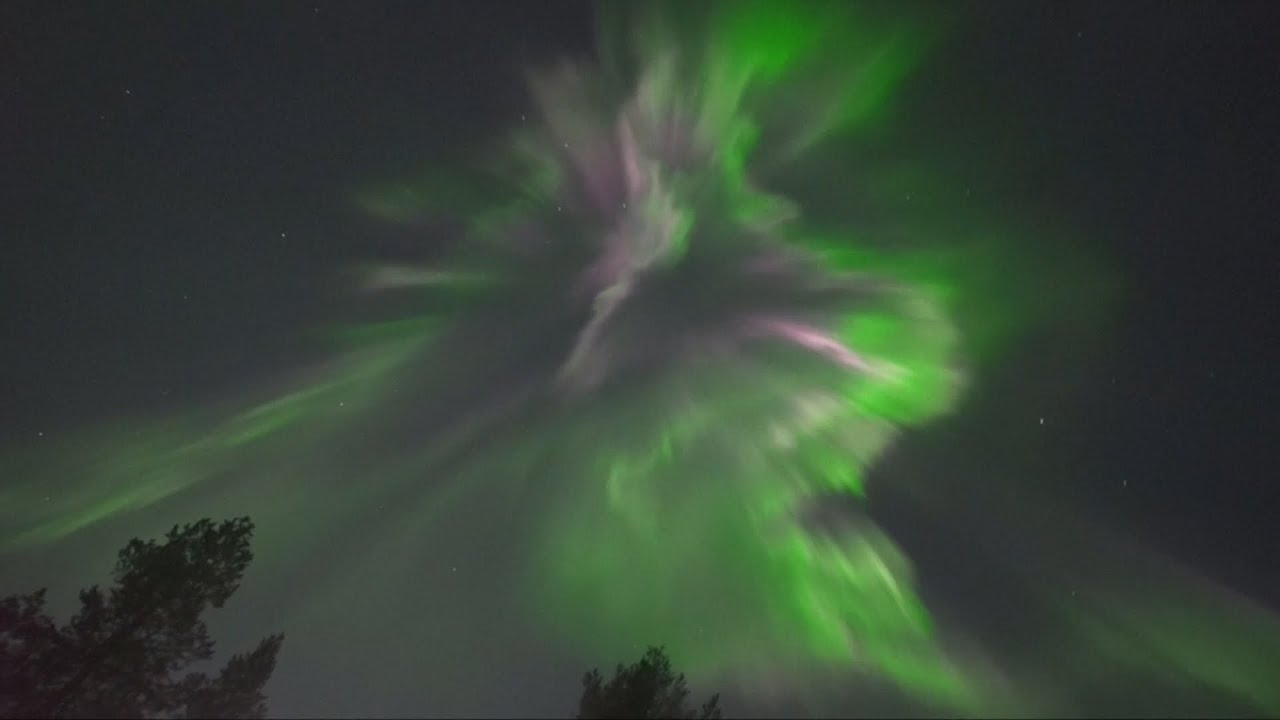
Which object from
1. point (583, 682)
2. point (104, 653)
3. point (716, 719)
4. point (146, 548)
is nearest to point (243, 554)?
point (146, 548)

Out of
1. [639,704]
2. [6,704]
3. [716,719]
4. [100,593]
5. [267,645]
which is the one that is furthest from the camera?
[267,645]

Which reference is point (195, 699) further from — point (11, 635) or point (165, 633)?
point (11, 635)

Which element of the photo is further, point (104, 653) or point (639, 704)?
point (639, 704)

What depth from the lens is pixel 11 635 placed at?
1867 cm

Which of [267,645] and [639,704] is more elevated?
[267,645]

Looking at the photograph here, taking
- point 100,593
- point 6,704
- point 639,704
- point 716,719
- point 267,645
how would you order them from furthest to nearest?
point 267,645, point 716,719, point 639,704, point 100,593, point 6,704

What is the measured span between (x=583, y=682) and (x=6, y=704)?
17906 mm

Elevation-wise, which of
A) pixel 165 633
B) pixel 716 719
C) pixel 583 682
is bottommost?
pixel 716 719

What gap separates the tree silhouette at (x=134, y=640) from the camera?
18.6m

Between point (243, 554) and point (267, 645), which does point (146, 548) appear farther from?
point (267, 645)

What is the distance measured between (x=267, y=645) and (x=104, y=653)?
6858 millimetres

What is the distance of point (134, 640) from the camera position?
1964 cm

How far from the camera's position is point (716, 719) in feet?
74.7

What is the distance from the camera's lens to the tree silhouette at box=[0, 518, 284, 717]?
61.1 feet
